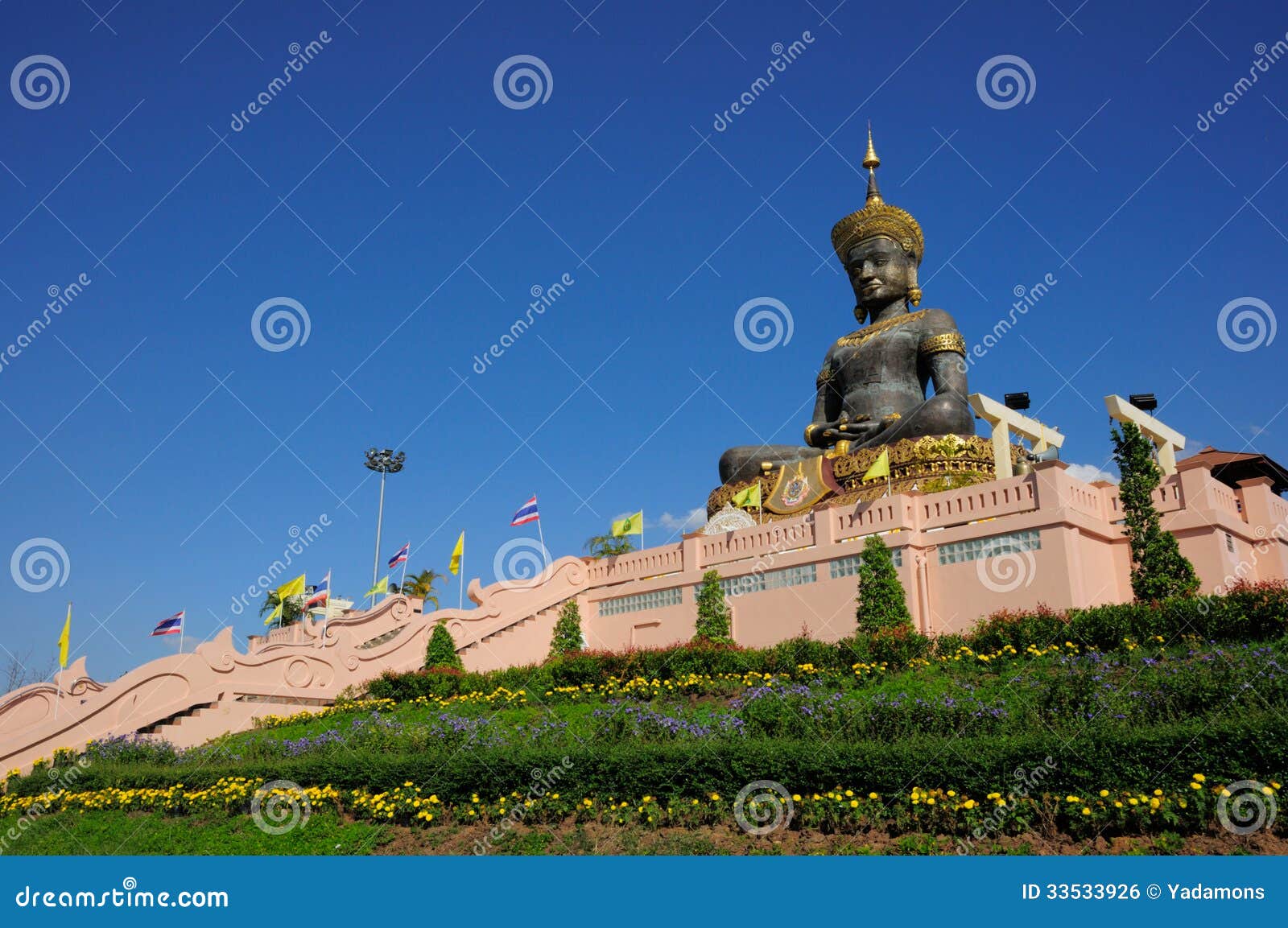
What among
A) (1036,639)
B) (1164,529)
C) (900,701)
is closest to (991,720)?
(900,701)

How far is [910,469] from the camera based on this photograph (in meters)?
23.1

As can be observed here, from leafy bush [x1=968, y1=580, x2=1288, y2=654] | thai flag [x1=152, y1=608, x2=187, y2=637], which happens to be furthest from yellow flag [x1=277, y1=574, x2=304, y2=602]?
leafy bush [x1=968, y1=580, x2=1288, y2=654]

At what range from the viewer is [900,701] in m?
11.4

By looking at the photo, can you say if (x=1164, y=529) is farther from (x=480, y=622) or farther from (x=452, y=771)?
(x=480, y=622)

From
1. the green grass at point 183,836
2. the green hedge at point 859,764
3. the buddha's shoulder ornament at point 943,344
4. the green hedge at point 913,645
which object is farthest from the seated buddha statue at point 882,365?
the green grass at point 183,836

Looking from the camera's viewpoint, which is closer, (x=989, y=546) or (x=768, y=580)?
(x=989, y=546)

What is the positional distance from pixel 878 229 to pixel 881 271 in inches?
49.7

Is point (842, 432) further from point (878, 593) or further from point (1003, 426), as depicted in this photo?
point (878, 593)

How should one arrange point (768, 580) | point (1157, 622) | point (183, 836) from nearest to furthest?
point (183, 836) → point (1157, 622) → point (768, 580)

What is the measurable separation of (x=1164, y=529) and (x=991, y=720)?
812cm

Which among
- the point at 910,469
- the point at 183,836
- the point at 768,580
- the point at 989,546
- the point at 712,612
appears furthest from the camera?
the point at 910,469

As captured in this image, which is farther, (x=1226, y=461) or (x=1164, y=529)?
(x=1226, y=461)

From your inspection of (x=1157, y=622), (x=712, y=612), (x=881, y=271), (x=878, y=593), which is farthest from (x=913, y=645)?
(x=881, y=271)

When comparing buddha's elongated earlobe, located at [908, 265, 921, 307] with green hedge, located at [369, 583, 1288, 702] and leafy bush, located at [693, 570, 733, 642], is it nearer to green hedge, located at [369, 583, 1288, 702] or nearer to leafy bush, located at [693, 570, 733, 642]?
leafy bush, located at [693, 570, 733, 642]
